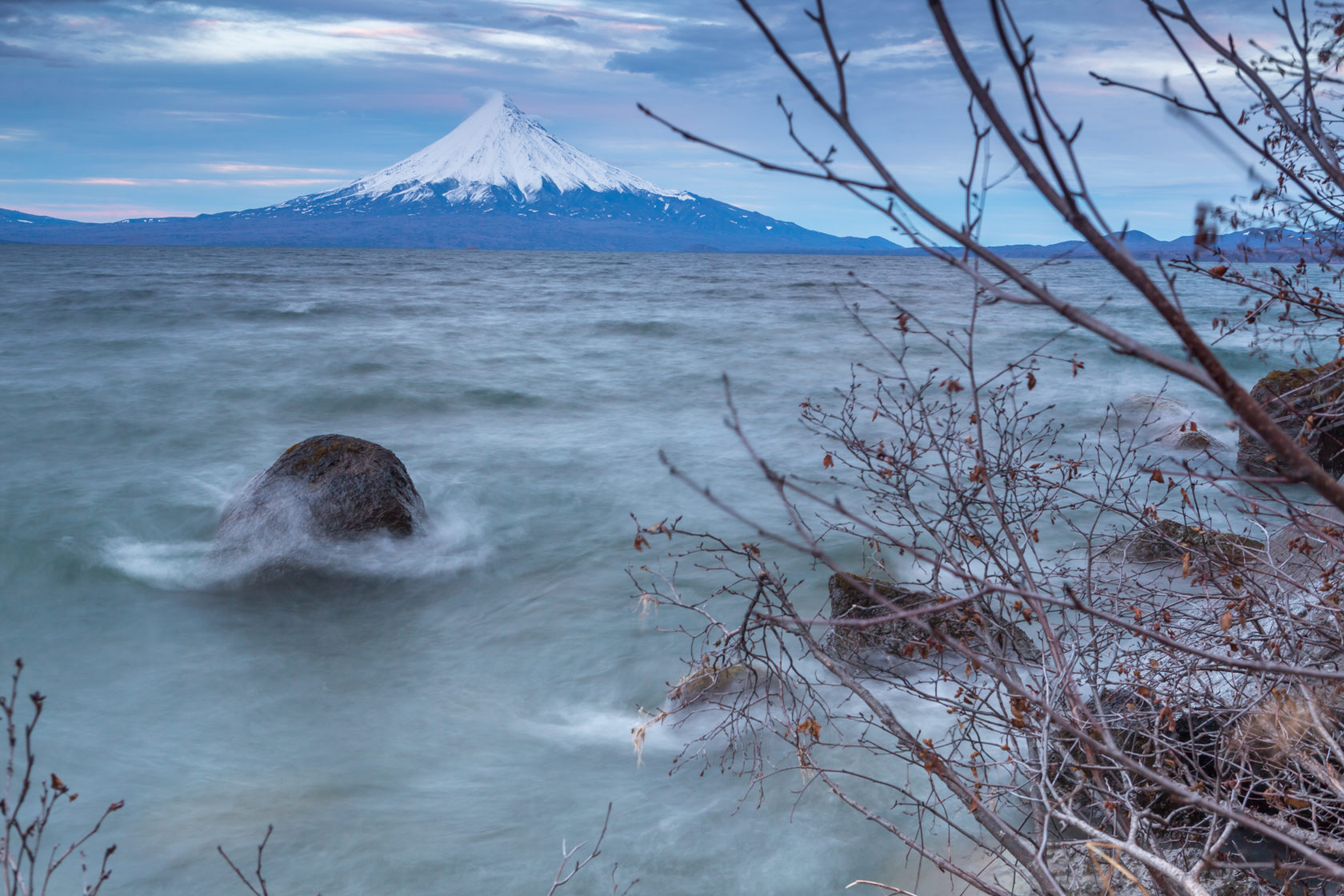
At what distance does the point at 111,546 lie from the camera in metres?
9.94

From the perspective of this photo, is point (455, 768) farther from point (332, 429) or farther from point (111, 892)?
point (332, 429)

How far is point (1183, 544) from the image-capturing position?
3834 mm

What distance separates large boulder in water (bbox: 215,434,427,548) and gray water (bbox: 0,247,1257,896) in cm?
35

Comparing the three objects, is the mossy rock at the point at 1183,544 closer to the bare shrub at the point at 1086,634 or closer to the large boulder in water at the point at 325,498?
the bare shrub at the point at 1086,634

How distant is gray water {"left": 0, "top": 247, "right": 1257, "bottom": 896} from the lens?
5.47 metres

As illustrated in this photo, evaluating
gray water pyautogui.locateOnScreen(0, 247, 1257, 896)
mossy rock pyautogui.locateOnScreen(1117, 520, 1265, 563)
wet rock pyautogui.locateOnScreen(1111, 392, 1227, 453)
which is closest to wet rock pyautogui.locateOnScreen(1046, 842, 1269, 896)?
gray water pyautogui.locateOnScreen(0, 247, 1257, 896)

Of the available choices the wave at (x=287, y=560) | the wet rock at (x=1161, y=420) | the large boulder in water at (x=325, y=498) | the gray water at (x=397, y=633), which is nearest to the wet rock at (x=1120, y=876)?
the gray water at (x=397, y=633)

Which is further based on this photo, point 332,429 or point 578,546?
point 332,429

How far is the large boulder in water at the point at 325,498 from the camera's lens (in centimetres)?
870

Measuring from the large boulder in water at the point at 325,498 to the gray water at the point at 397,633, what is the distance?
0.35 m

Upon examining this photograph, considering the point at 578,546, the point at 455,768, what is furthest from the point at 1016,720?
the point at 578,546

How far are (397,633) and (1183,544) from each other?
6692mm

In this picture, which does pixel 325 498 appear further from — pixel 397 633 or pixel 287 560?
pixel 397 633

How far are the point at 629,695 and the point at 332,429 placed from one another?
1057 centimetres
